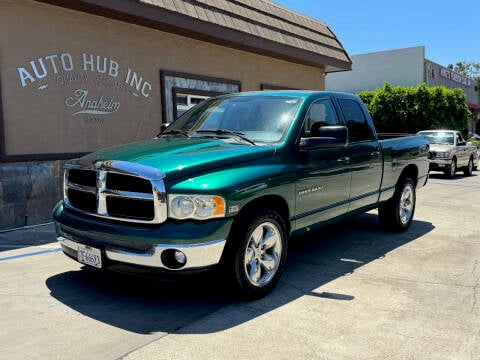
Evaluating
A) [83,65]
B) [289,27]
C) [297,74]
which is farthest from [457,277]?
[297,74]

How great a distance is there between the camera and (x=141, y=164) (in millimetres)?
3848

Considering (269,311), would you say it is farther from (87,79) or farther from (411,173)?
(87,79)

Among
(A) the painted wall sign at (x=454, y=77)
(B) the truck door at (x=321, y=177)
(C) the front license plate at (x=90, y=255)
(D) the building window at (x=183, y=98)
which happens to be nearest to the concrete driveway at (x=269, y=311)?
(C) the front license plate at (x=90, y=255)

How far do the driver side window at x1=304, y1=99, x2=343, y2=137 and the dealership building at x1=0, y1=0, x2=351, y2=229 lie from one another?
479cm

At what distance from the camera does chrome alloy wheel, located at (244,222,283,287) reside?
413 centimetres

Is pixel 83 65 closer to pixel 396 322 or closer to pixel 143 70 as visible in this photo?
pixel 143 70

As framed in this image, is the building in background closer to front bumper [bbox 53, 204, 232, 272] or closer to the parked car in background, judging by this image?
the parked car in background

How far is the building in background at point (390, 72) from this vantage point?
36.2 meters

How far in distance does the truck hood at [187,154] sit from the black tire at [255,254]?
54cm

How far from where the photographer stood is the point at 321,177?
16.3 feet

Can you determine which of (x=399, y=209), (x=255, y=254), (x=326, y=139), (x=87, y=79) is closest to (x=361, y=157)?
(x=326, y=139)

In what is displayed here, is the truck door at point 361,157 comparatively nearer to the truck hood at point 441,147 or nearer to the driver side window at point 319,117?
the driver side window at point 319,117

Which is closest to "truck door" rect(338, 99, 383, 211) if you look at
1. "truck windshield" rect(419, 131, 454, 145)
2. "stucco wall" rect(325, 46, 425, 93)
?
"truck windshield" rect(419, 131, 454, 145)

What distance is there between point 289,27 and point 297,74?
1.99 m
